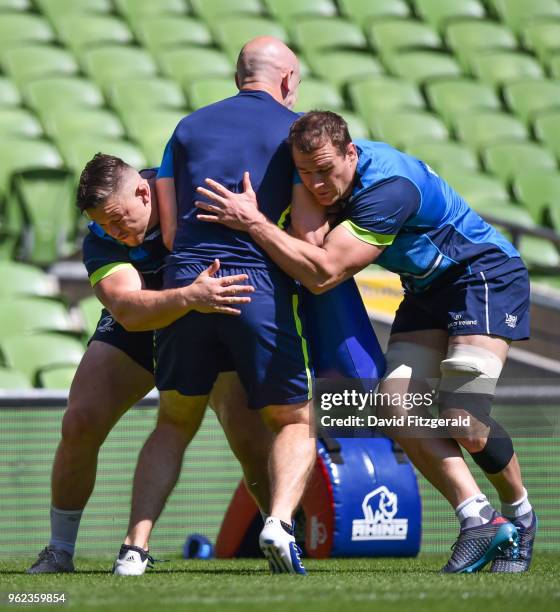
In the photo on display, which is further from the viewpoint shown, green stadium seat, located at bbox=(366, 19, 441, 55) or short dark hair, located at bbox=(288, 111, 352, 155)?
green stadium seat, located at bbox=(366, 19, 441, 55)

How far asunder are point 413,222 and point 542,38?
37.0 ft

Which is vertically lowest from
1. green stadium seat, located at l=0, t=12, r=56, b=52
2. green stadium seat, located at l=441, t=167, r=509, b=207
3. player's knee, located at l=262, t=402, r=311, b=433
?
player's knee, located at l=262, t=402, r=311, b=433

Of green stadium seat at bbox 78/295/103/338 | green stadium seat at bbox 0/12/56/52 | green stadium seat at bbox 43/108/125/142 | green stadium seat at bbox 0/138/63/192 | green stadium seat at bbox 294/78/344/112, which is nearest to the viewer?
green stadium seat at bbox 78/295/103/338

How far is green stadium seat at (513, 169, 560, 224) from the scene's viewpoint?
38.5ft

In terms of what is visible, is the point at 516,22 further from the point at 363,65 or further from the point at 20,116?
the point at 20,116

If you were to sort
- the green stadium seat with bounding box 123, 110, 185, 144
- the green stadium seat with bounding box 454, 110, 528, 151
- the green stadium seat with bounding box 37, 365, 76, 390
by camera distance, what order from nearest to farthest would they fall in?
the green stadium seat with bounding box 37, 365, 76, 390 < the green stadium seat with bounding box 123, 110, 185, 144 < the green stadium seat with bounding box 454, 110, 528, 151

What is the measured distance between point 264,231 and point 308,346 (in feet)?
1.86

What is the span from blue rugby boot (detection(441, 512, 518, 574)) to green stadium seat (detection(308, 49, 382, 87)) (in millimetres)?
9422

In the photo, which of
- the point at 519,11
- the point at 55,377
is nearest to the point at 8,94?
the point at 55,377

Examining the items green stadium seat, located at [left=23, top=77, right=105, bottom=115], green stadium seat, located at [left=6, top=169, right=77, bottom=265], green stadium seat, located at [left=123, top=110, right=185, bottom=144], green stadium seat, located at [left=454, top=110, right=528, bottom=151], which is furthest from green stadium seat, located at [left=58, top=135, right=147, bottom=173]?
green stadium seat, located at [left=454, top=110, right=528, bottom=151]

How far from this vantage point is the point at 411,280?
4.96 meters

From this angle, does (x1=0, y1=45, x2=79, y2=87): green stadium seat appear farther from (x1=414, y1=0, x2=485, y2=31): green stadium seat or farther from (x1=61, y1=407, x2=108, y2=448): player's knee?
(x1=61, y1=407, x2=108, y2=448): player's knee

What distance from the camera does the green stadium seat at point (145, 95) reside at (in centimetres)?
1207

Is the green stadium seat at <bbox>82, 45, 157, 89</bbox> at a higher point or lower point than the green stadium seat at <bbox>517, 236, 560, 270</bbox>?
higher
